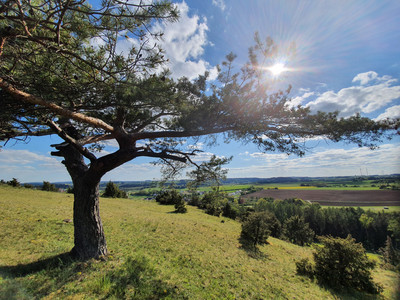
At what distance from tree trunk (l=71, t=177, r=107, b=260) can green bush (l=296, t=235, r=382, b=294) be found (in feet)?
34.7

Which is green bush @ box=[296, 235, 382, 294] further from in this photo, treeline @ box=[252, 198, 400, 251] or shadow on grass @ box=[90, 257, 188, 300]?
treeline @ box=[252, 198, 400, 251]

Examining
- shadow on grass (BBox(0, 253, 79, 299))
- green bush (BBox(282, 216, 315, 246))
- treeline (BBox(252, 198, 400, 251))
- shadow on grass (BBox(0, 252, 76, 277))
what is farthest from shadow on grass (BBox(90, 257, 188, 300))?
treeline (BBox(252, 198, 400, 251))

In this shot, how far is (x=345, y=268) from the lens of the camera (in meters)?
8.40

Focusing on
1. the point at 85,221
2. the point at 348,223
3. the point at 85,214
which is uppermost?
the point at 85,214

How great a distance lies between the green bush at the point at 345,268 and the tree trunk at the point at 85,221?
10.6m

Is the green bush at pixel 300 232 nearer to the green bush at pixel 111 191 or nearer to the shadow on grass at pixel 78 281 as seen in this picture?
the green bush at pixel 111 191

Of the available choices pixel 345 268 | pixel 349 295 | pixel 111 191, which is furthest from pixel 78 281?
pixel 111 191

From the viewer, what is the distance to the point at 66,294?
3482 millimetres

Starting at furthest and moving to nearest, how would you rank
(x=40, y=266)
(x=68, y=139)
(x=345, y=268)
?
(x=345, y=268), (x=40, y=266), (x=68, y=139)

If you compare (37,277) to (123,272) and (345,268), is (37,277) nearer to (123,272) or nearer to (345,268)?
(123,272)

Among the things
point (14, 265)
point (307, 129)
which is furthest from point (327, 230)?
point (14, 265)

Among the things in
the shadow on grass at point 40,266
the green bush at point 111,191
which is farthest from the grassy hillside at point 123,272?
the green bush at point 111,191

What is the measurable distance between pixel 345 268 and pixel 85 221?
11.9m

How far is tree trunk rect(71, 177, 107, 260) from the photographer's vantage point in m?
4.82
